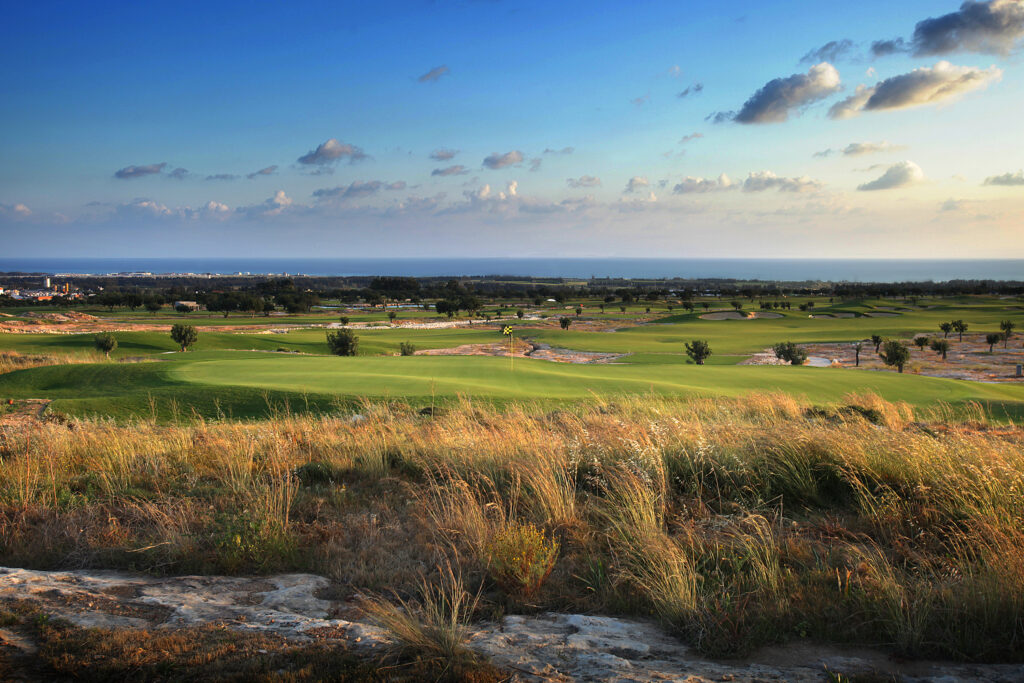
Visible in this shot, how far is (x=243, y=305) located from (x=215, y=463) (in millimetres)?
103237

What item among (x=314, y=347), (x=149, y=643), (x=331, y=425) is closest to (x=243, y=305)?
(x=314, y=347)

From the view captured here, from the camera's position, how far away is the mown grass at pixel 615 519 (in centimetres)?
374

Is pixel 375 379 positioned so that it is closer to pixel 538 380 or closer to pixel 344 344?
pixel 538 380

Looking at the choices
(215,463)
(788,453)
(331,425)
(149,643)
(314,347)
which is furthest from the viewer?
(314,347)

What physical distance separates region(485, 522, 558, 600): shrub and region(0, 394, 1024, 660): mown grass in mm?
44

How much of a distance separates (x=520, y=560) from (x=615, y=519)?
137cm

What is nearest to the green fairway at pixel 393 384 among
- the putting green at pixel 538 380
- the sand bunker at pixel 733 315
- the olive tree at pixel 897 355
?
the putting green at pixel 538 380

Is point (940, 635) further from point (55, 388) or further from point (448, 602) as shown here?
point (55, 388)

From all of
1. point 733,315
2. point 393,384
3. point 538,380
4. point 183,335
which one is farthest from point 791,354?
point 733,315

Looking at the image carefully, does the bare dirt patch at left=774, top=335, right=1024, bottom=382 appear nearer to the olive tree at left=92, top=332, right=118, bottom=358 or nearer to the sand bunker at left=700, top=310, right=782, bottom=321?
the sand bunker at left=700, top=310, right=782, bottom=321

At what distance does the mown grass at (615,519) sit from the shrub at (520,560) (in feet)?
0.15

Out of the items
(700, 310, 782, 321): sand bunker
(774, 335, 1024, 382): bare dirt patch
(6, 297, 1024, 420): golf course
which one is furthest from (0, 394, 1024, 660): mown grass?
(700, 310, 782, 321): sand bunker

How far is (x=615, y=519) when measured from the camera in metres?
5.29

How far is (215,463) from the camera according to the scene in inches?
288
